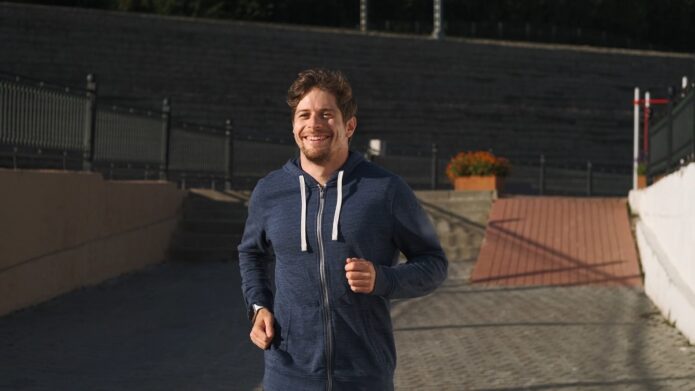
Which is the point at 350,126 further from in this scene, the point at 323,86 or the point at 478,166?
the point at 478,166

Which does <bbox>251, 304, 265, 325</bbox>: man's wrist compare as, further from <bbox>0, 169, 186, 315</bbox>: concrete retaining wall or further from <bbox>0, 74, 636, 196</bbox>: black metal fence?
<bbox>0, 74, 636, 196</bbox>: black metal fence

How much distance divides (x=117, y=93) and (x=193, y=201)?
768 inches

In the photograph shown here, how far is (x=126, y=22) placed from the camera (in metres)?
42.8

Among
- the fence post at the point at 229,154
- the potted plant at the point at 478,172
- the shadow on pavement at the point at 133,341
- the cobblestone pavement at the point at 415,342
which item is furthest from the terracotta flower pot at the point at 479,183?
the shadow on pavement at the point at 133,341

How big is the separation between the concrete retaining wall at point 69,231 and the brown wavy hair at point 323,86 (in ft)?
27.6

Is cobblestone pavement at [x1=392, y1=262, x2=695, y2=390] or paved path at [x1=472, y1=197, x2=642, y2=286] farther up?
paved path at [x1=472, y1=197, x2=642, y2=286]

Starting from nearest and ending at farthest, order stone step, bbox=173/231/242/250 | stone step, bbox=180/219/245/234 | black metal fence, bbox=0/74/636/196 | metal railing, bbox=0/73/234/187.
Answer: metal railing, bbox=0/73/234/187 → black metal fence, bbox=0/74/636/196 → stone step, bbox=173/231/242/250 → stone step, bbox=180/219/245/234

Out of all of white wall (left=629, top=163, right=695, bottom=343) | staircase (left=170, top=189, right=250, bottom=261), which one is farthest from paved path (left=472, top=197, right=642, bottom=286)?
staircase (left=170, top=189, right=250, bottom=261)

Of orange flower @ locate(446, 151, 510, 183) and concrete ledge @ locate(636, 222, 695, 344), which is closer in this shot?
concrete ledge @ locate(636, 222, 695, 344)

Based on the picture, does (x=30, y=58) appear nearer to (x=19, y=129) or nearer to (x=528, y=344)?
(x=19, y=129)

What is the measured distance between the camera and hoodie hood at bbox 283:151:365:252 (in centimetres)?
426

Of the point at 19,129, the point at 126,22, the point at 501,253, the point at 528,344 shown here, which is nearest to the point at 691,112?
the point at 528,344

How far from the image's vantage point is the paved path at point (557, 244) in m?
16.9

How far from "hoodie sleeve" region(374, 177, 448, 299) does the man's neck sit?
0.19m
